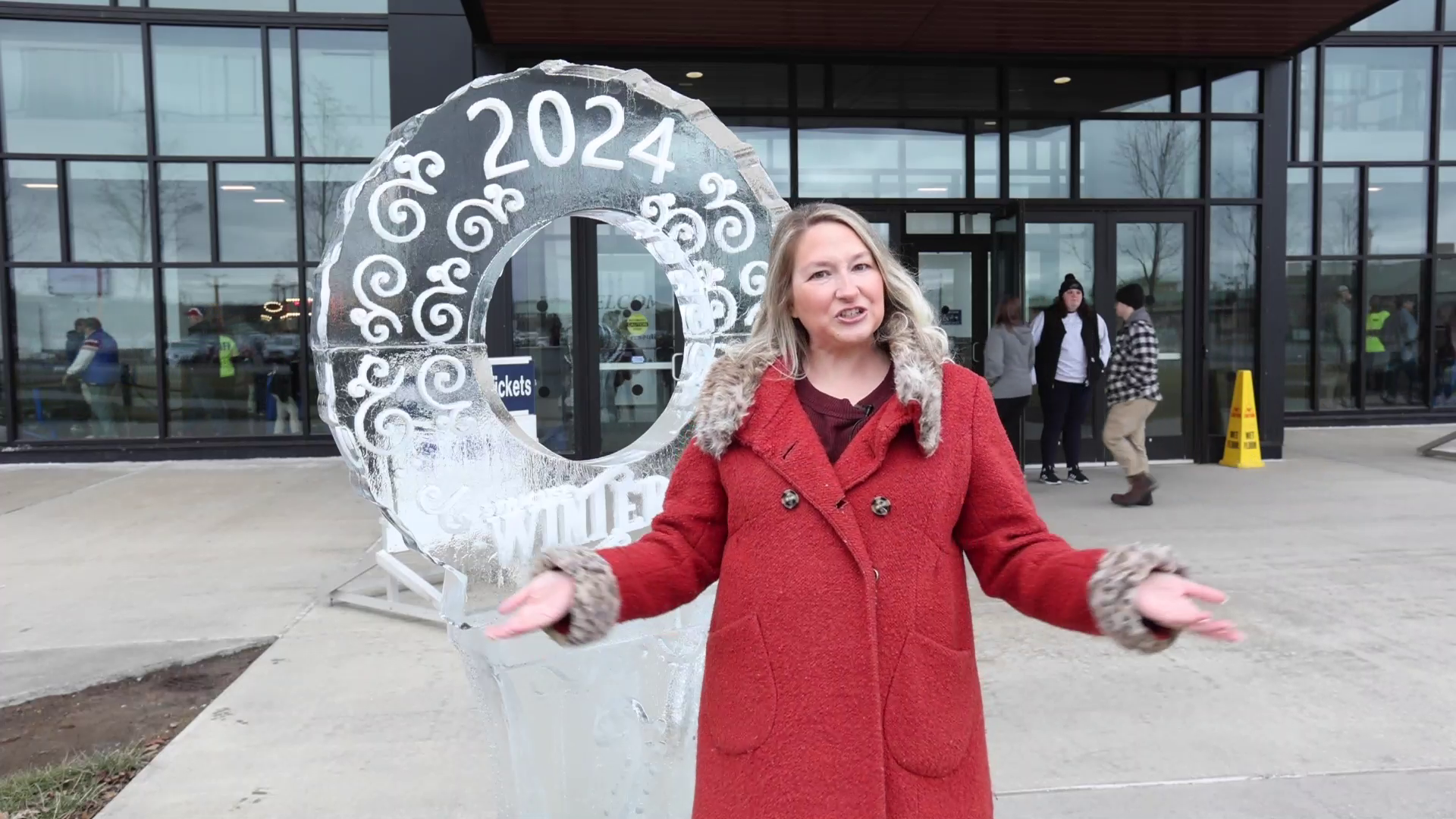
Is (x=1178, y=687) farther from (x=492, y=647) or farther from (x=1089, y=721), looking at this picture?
(x=492, y=647)

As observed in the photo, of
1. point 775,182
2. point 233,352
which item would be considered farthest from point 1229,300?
point 233,352

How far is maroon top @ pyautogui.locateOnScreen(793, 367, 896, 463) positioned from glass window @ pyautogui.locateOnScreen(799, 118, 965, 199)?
7807 millimetres

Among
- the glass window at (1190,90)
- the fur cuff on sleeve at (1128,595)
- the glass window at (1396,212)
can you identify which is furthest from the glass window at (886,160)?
the fur cuff on sleeve at (1128,595)

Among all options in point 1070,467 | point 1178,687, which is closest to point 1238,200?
point 1070,467

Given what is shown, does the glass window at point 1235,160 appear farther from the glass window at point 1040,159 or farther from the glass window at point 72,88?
the glass window at point 72,88

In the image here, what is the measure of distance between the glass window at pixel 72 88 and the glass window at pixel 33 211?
0.22 meters

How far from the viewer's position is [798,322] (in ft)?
6.34

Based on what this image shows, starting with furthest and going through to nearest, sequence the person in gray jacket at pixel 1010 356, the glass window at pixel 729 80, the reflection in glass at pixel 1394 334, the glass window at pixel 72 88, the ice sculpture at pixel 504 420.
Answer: the reflection in glass at pixel 1394 334 < the glass window at pixel 72 88 < the glass window at pixel 729 80 < the person in gray jacket at pixel 1010 356 < the ice sculpture at pixel 504 420

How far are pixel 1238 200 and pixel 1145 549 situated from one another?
9222mm

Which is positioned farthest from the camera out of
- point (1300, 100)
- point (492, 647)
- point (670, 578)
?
point (1300, 100)

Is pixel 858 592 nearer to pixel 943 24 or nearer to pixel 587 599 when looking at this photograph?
pixel 587 599

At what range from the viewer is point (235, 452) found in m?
10.8

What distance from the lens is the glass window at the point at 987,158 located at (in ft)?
30.9

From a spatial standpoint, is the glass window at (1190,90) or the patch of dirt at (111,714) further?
the glass window at (1190,90)
